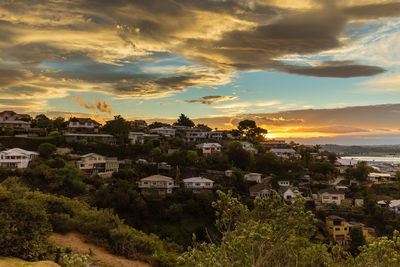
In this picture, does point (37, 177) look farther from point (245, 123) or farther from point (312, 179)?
point (245, 123)

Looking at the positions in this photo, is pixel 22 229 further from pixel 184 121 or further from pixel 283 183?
pixel 184 121

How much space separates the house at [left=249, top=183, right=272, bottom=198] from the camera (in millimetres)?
41219

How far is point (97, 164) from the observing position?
143 ft

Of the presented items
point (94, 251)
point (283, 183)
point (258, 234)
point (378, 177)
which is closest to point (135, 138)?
point (283, 183)

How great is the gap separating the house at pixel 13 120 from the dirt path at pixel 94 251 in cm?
4624

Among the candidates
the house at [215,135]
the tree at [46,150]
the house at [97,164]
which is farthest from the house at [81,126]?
the house at [215,135]

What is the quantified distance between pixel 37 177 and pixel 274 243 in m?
35.0

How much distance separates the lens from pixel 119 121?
58500 mm

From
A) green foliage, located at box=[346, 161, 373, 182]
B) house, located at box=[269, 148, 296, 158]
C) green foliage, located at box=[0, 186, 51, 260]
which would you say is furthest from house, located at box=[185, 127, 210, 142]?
green foliage, located at box=[0, 186, 51, 260]

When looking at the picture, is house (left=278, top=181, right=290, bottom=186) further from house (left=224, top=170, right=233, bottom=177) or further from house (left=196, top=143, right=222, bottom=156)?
house (left=196, top=143, right=222, bottom=156)

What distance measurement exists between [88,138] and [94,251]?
3905 cm

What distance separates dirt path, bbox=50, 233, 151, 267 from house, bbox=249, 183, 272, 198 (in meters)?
29.2

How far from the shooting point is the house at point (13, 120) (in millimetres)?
55281

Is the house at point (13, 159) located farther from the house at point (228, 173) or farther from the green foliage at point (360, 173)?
the green foliage at point (360, 173)
